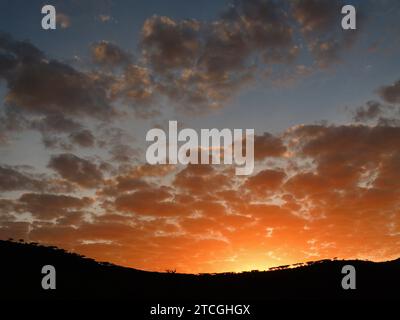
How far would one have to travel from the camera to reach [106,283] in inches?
1014

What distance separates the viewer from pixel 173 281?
26.0 metres

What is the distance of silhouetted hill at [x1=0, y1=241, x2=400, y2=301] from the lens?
23.4 metres

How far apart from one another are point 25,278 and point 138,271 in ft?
23.9

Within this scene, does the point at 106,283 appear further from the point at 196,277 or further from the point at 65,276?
the point at 196,277

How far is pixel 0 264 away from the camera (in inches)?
1013

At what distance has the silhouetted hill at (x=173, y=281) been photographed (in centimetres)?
2339

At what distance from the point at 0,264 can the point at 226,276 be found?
45.9 ft
